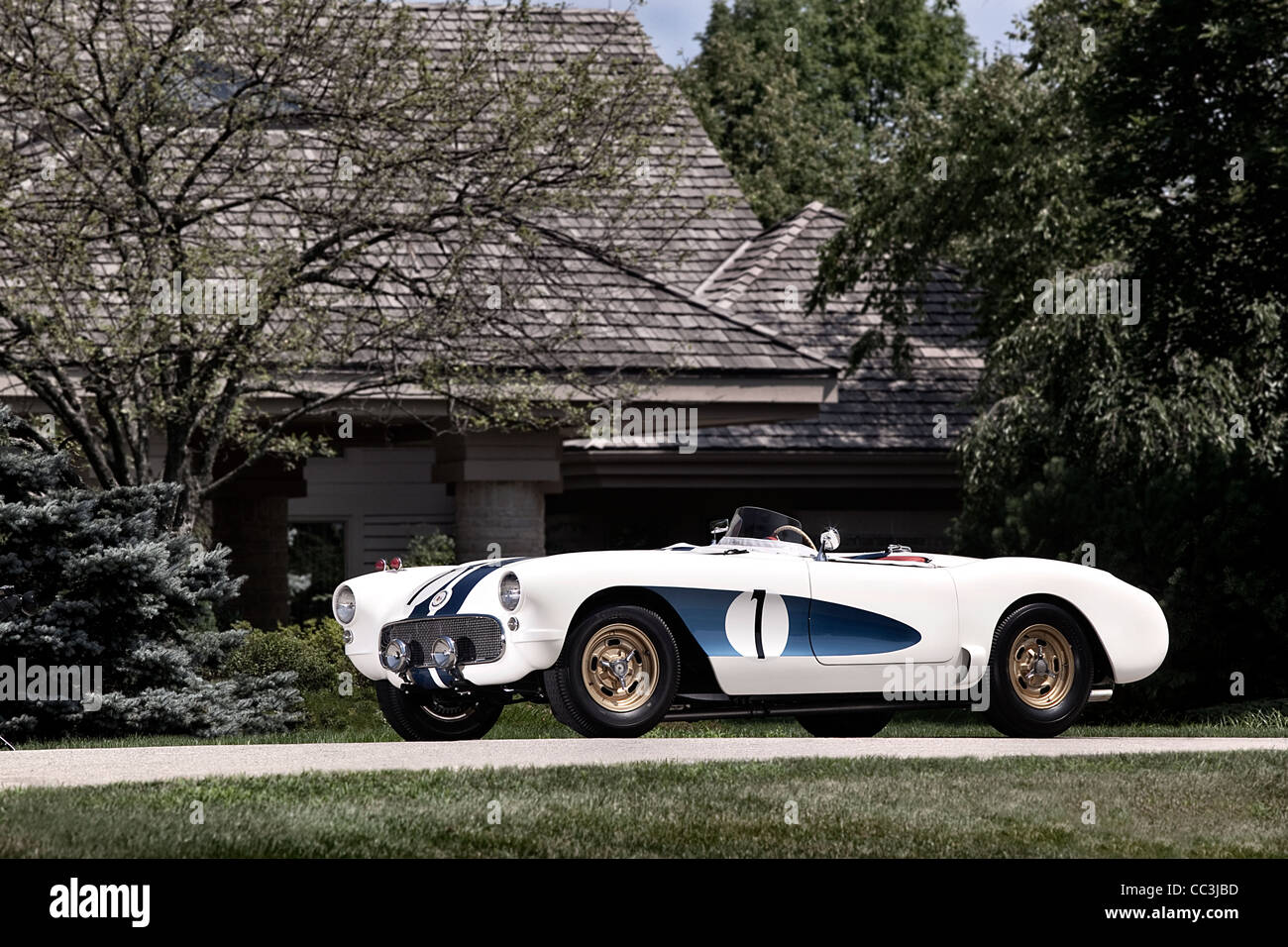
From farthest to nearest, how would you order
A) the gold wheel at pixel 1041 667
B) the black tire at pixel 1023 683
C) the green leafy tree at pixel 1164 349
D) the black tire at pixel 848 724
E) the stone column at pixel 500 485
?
the stone column at pixel 500 485, the green leafy tree at pixel 1164 349, the black tire at pixel 848 724, the gold wheel at pixel 1041 667, the black tire at pixel 1023 683

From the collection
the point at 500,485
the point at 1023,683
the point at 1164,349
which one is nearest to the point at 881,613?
the point at 1023,683

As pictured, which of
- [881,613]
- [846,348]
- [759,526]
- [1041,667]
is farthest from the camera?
[846,348]

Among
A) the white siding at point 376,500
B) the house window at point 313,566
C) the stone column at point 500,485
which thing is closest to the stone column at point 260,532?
the white siding at point 376,500

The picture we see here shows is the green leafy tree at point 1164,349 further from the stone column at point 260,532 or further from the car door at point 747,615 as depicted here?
the stone column at point 260,532

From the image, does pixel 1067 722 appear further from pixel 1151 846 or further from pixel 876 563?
pixel 1151 846

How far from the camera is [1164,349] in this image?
18719 mm

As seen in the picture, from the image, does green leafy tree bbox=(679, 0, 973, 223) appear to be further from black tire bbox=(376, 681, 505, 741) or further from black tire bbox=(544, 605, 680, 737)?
black tire bbox=(544, 605, 680, 737)

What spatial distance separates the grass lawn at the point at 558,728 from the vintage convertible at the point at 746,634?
5.36 ft

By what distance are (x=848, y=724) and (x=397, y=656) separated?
3.67m

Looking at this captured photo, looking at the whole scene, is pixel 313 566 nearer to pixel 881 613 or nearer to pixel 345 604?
pixel 345 604

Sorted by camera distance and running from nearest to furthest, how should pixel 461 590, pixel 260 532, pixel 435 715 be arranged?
1. pixel 461 590
2. pixel 435 715
3. pixel 260 532

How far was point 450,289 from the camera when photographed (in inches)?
654

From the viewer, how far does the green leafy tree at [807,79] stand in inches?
1439
